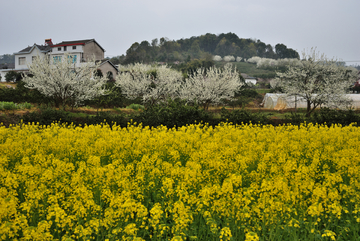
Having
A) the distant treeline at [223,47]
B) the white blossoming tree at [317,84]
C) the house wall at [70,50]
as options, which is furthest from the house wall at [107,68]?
the distant treeline at [223,47]

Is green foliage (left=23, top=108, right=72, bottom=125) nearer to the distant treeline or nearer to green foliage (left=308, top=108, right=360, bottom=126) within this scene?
green foliage (left=308, top=108, right=360, bottom=126)

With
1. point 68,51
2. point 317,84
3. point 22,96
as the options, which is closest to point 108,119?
point 22,96

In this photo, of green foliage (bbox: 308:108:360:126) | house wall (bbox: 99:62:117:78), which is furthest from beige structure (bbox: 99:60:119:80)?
green foliage (bbox: 308:108:360:126)

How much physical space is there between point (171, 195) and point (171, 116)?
10.6 meters

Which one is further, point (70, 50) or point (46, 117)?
point (70, 50)

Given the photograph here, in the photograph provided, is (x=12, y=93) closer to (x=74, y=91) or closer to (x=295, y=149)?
(x=74, y=91)

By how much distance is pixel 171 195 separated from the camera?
443 centimetres

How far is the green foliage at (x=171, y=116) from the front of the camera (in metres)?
14.9

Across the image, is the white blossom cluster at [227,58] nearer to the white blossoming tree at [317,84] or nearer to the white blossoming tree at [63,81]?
the white blossoming tree at [317,84]

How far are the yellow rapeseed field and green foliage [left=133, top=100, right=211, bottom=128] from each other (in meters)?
5.63

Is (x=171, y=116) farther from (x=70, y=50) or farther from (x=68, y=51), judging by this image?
(x=70, y=50)

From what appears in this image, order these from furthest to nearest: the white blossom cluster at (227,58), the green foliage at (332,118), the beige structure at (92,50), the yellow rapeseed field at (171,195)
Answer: the white blossom cluster at (227,58) → the beige structure at (92,50) → the green foliage at (332,118) → the yellow rapeseed field at (171,195)

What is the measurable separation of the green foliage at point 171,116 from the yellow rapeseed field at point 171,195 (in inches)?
222

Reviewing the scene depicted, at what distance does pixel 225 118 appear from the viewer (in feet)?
52.5
